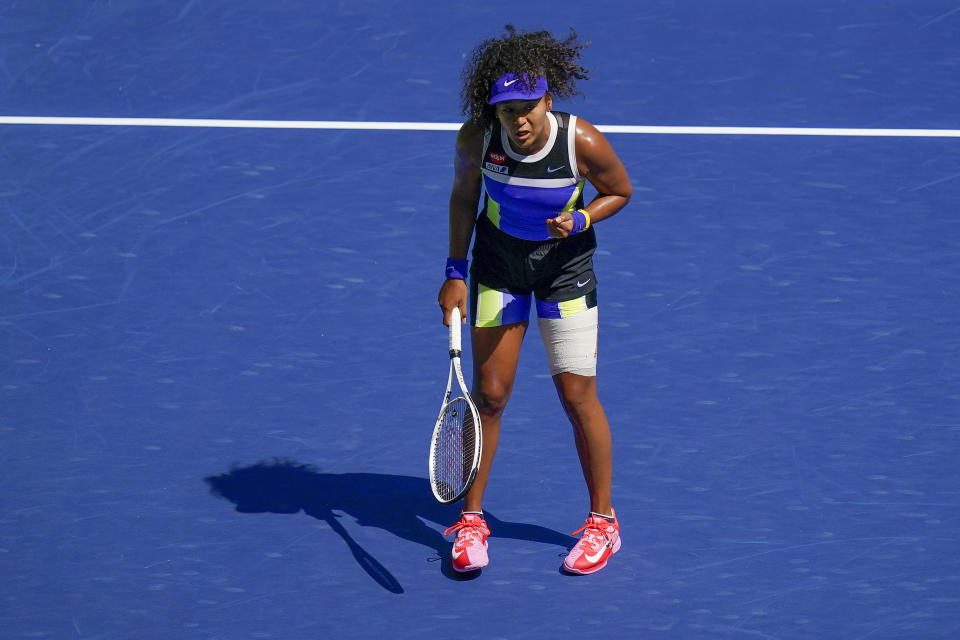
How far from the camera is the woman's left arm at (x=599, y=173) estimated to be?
17.3ft

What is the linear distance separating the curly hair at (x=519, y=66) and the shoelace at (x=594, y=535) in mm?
1750

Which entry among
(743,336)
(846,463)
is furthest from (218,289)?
(846,463)

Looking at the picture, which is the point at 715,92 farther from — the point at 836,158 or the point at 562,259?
the point at 562,259

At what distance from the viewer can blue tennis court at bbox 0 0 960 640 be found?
569 cm

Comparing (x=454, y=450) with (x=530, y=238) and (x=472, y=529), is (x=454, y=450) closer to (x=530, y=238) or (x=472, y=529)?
(x=472, y=529)

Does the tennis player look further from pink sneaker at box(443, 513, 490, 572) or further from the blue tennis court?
the blue tennis court

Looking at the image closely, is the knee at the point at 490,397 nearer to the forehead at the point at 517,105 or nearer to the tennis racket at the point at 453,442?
the tennis racket at the point at 453,442

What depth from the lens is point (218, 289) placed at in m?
7.40

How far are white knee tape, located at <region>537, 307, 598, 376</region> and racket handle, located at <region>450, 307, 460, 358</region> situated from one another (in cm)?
35

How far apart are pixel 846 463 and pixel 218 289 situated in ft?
11.1

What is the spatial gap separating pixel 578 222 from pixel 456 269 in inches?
23.0

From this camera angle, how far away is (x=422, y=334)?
23.5 feet

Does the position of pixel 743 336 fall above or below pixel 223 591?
above

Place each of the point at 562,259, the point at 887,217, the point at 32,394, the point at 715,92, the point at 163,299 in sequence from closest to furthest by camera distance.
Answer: the point at 562,259 < the point at 32,394 < the point at 163,299 < the point at 887,217 < the point at 715,92
